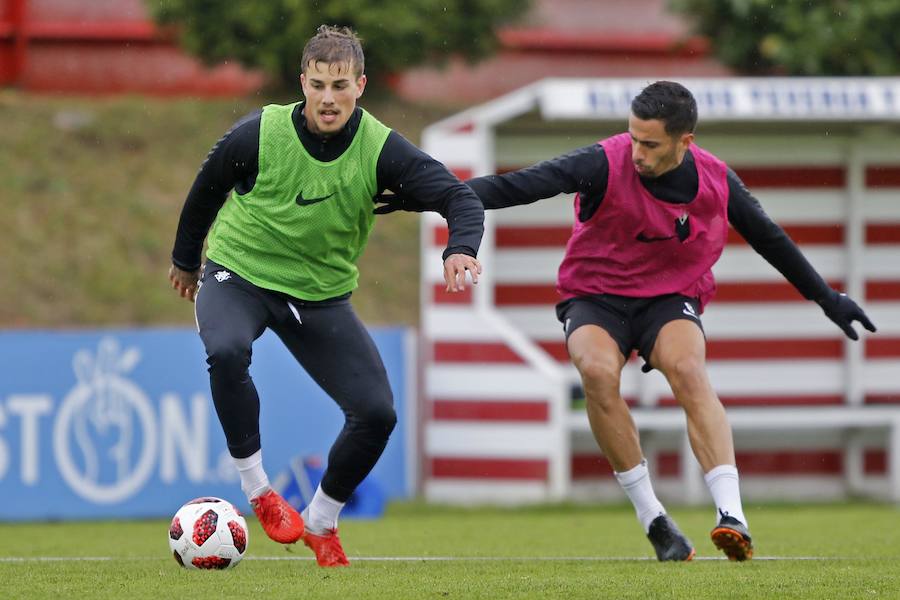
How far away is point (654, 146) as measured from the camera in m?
7.00

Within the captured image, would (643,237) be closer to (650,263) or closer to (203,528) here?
(650,263)

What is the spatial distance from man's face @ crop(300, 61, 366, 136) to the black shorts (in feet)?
4.76

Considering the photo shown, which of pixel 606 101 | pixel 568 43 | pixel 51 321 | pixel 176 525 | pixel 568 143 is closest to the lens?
pixel 176 525

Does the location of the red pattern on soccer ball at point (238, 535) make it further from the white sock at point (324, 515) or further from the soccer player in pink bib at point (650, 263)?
the soccer player in pink bib at point (650, 263)

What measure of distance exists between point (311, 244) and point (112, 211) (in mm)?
12448

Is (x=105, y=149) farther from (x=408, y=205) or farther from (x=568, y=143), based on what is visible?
(x=408, y=205)

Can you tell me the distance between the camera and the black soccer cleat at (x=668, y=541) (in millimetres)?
7117

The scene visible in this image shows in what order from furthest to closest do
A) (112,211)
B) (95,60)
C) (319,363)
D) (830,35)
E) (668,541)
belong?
(95,60), (830,35), (112,211), (668,541), (319,363)

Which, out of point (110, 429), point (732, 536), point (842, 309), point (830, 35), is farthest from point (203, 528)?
point (830, 35)

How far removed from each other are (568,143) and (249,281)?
7019mm

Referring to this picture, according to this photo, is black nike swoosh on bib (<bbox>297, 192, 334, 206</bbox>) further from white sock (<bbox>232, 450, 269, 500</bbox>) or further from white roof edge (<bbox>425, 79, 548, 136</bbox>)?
white roof edge (<bbox>425, 79, 548, 136</bbox>)

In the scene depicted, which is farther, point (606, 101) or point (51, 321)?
point (51, 321)

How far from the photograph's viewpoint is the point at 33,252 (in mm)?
17984

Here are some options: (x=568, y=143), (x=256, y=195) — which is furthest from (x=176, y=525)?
(x=568, y=143)
